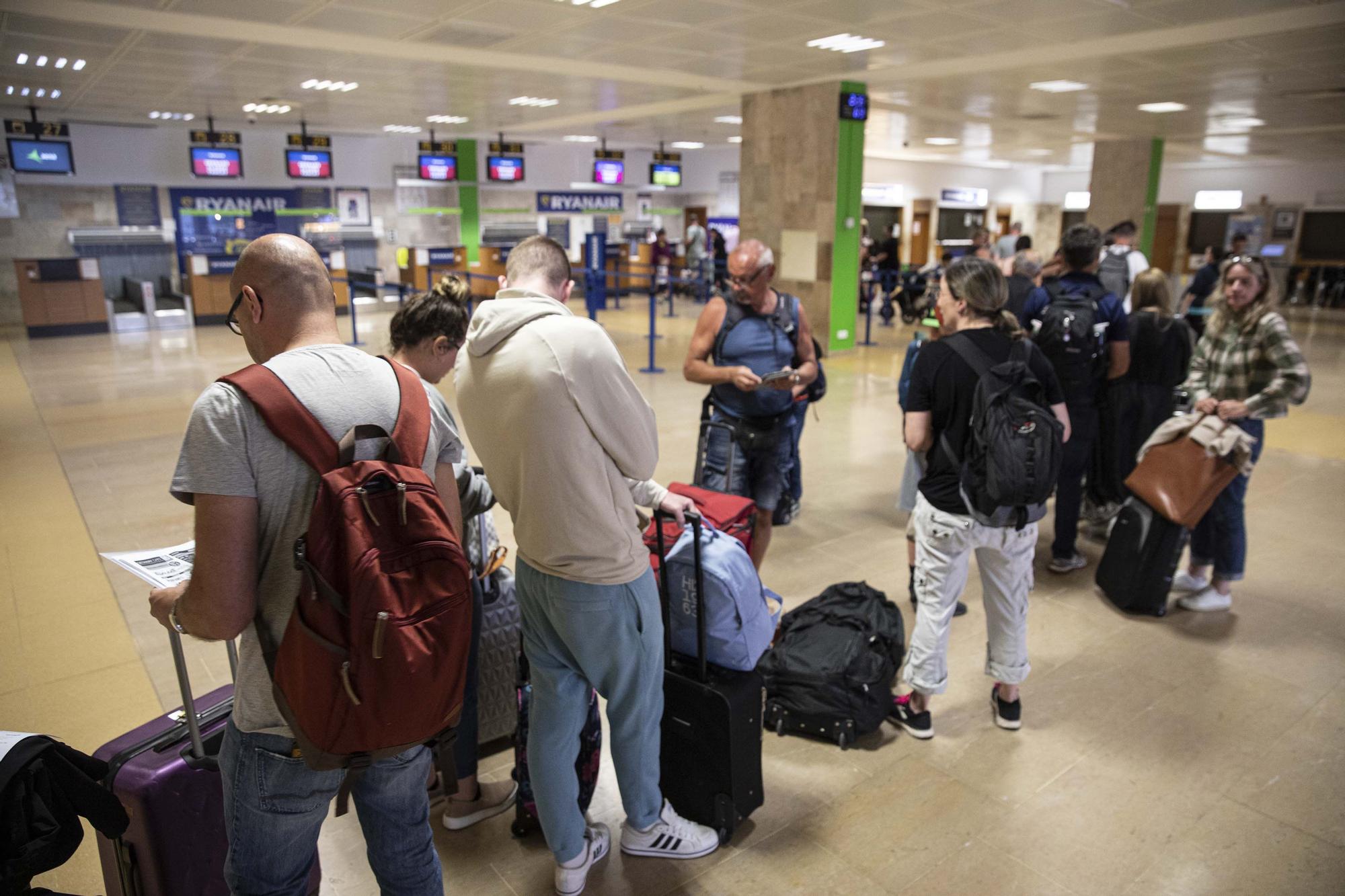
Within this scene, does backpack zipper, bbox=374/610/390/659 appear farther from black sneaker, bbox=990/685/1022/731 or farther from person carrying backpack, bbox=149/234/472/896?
black sneaker, bbox=990/685/1022/731

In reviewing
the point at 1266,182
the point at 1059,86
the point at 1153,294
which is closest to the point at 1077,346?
the point at 1153,294

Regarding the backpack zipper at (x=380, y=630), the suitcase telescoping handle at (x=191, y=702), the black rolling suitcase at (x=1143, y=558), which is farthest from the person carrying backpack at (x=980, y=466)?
the suitcase telescoping handle at (x=191, y=702)

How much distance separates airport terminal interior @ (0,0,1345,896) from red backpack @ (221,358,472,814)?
547 mm

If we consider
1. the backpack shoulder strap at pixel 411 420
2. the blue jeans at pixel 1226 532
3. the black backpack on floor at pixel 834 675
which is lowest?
the black backpack on floor at pixel 834 675

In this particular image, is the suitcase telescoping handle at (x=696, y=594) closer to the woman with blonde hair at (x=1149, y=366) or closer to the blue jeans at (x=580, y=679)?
the blue jeans at (x=580, y=679)

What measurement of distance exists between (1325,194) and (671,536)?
26163 millimetres

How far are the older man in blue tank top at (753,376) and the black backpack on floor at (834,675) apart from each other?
68 centimetres

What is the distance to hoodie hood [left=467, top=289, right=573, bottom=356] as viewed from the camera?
193cm

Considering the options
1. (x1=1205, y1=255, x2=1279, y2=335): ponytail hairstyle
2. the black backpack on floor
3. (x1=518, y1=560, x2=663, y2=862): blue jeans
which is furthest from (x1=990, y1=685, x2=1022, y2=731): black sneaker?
(x1=1205, y1=255, x2=1279, y2=335): ponytail hairstyle

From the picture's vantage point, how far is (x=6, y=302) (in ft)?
49.0

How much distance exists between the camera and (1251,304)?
379 cm

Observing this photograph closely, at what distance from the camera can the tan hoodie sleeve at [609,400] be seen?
1.86 m

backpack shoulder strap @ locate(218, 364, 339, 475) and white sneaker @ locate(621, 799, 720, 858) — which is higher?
backpack shoulder strap @ locate(218, 364, 339, 475)

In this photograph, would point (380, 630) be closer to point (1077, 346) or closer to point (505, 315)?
point (505, 315)
